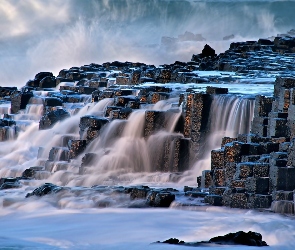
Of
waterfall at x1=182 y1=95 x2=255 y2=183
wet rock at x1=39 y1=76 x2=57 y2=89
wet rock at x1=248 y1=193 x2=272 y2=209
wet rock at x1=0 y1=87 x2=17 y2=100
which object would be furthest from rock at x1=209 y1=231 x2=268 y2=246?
wet rock at x1=39 y1=76 x2=57 y2=89

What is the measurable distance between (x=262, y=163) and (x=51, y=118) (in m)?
12.4

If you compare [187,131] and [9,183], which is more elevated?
[187,131]

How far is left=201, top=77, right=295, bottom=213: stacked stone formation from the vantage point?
22.4m

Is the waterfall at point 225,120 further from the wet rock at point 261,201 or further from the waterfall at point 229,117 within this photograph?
the wet rock at point 261,201

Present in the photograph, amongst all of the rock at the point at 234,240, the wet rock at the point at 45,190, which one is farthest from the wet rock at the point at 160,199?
the rock at the point at 234,240

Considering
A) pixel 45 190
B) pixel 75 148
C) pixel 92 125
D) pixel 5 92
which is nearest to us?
pixel 45 190

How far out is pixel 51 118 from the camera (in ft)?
113

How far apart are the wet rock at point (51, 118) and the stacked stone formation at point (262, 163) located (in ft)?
28.9

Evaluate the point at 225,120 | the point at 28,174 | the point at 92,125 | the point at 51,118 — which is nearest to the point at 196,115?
the point at 225,120

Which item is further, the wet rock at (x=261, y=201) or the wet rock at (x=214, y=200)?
the wet rock at (x=214, y=200)

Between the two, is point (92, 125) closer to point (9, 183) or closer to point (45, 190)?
point (9, 183)

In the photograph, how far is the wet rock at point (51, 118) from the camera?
34.3 m

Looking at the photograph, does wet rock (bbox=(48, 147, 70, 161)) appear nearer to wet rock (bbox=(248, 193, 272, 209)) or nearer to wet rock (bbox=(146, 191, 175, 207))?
wet rock (bbox=(146, 191, 175, 207))

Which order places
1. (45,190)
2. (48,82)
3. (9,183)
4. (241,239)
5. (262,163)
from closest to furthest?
(241,239)
(262,163)
(45,190)
(9,183)
(48,82)
